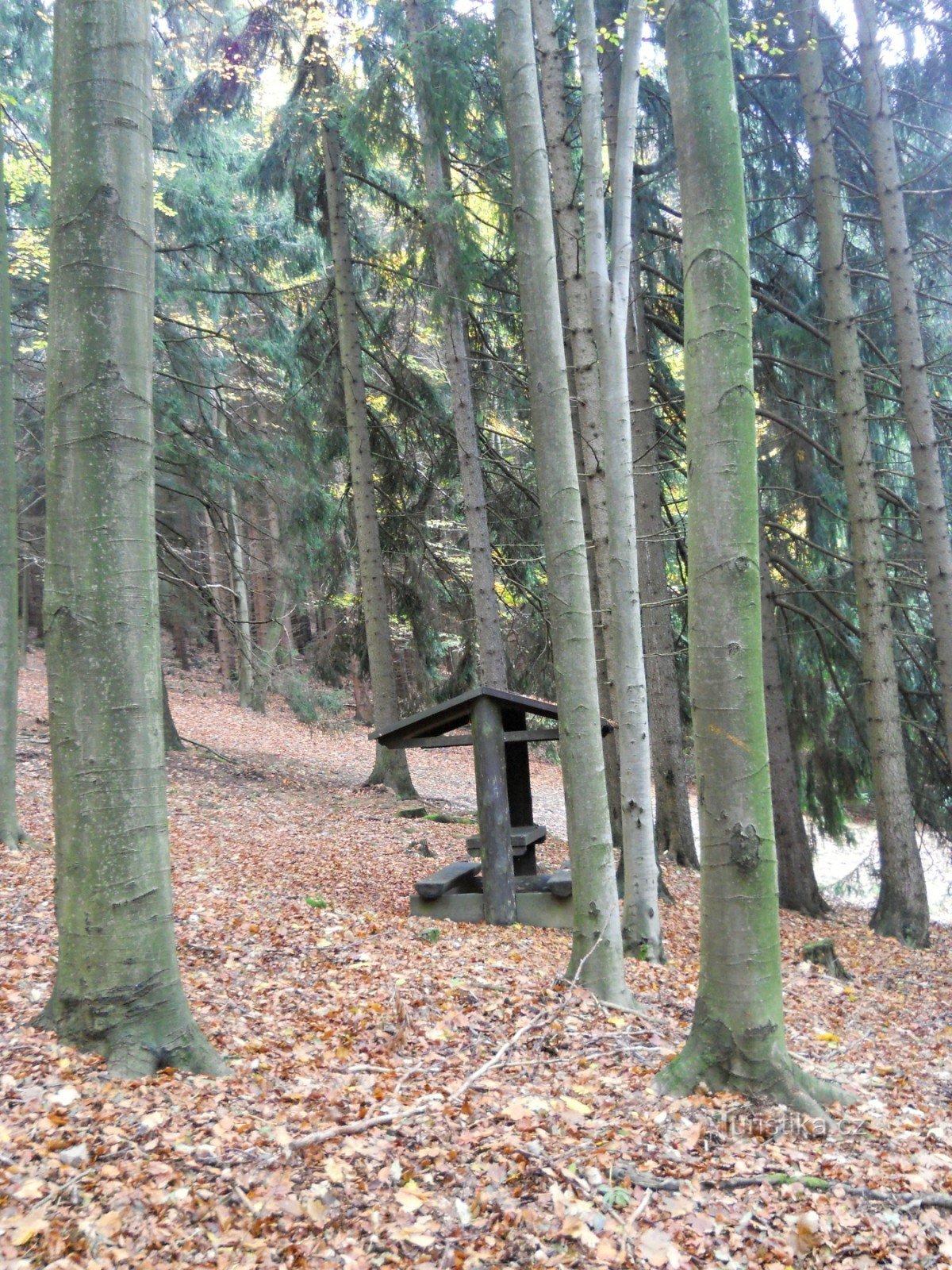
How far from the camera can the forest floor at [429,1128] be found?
282cm

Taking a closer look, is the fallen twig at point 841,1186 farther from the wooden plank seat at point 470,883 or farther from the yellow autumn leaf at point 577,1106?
the wooden plank seat at point 470,883

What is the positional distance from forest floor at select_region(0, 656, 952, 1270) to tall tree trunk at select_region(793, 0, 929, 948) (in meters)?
3.09

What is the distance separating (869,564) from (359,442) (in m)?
6.91

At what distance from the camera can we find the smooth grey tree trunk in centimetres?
753

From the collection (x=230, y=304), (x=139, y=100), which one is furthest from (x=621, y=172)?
(x=230, y=304)

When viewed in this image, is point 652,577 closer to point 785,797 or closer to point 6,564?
point 785,797

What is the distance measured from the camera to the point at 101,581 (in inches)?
141

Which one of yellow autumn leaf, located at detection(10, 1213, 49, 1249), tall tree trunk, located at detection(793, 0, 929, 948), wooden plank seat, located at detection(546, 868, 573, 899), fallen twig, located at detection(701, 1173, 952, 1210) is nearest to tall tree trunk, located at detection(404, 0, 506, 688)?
wooden plank seat, located at detection(546, 868, 573, 899)

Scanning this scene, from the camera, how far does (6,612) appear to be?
759 cm

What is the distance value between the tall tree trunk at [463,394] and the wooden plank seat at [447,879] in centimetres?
289

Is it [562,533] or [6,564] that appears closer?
[562,533]

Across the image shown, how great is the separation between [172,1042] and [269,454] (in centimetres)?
1172

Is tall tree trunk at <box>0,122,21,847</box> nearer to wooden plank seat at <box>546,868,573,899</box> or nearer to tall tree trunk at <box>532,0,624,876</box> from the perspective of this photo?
wooden plank seat at <box>546,868,573,899</box>

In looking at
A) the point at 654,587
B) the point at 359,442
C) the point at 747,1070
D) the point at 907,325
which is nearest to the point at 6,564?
the point at 359,442
